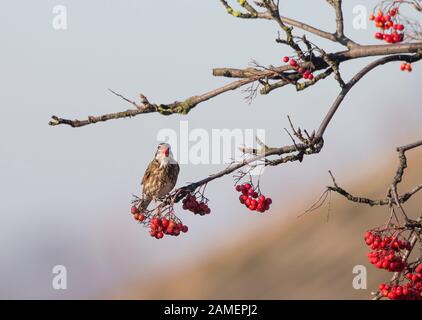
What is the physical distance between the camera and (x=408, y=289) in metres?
7.02

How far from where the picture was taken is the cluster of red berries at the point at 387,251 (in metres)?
7.10

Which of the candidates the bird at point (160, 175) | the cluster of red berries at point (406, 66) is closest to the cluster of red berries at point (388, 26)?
the cluster of red berries at point (406, 66)

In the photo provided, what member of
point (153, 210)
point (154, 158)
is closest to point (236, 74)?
point (153, 210)

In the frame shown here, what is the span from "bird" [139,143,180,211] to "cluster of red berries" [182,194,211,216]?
10.0 ft

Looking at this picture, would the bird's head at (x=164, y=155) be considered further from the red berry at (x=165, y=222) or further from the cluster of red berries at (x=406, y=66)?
the cluster of red berries at (x=406, y=66)

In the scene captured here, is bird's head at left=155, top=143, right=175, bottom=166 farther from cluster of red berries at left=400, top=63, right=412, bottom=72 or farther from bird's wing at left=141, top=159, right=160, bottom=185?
cluster of red berries at left=400, top=63, right=412, bottom=72

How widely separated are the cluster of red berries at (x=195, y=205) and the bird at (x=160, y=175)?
120 inches

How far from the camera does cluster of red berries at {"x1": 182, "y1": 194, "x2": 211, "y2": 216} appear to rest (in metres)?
8.02

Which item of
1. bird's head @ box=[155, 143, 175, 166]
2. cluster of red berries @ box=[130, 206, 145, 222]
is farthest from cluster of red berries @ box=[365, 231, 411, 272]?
bird's head @ box=[155, 143, 175, 166]
